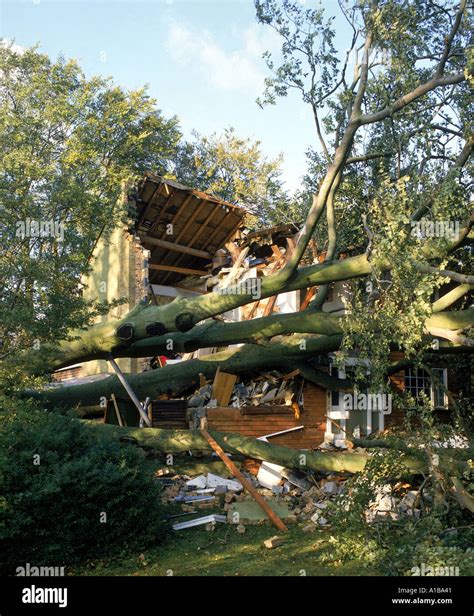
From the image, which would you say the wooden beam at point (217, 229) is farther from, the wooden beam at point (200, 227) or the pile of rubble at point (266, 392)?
the pile of rubble at point (266, 392)

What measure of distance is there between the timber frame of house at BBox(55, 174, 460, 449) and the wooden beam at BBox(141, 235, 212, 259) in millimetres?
34

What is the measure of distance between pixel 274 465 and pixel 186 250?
10784mm

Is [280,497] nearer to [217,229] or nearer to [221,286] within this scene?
[221,286]

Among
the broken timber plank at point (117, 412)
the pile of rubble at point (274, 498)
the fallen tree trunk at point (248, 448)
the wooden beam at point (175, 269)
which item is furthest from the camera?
the wooden beam at point (175, 269)

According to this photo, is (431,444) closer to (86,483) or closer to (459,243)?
(459,243)

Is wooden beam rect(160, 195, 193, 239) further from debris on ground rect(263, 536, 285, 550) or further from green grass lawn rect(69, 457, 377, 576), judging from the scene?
debris on ground rect(263, 536, 285, 550)

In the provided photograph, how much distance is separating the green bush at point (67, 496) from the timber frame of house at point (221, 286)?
193 inches

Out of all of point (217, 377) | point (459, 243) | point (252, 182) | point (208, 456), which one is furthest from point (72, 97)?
point (459, 243)

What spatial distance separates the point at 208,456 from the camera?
1351 centimetres

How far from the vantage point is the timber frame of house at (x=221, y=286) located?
15180 millimetres

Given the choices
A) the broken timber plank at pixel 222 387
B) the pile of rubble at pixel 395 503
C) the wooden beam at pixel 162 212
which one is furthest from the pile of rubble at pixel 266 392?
the wooden beam at pixel 162 212

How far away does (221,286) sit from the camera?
65.7ft

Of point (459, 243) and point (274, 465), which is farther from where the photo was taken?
point (274, 465)

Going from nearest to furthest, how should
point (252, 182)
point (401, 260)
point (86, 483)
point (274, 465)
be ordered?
point (86, 483), point (401, 260), point (274, 465), point (252, 182)
